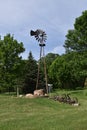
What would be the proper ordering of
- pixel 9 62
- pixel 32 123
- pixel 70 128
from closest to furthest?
pixel 70 128, pixel 32 123, pixel 9 62

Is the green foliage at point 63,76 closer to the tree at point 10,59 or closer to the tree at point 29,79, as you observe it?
the tree at point 29,79

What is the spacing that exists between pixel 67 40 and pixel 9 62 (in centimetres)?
852

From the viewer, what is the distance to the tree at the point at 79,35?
4203 cm

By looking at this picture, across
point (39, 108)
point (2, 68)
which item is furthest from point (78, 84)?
point (39, 108)

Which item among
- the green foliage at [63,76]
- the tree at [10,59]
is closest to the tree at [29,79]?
the green foliage at [63,76]

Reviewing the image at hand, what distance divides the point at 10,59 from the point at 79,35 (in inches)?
367

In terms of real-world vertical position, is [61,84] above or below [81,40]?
below

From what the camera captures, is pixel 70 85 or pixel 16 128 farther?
pixel 70 85

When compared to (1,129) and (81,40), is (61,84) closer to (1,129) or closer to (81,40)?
(81,40)

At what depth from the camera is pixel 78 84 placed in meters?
68.6

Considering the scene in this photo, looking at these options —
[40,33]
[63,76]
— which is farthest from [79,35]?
[63,76]

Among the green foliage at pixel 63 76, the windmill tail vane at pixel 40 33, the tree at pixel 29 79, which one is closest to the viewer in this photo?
the windmill tail vane at pixel 40 33

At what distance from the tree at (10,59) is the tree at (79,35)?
655 centimetres

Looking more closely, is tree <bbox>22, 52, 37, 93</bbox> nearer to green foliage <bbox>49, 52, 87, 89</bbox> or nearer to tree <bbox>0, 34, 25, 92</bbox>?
green foliage <bbox>49, 52, 87, 89</bbox>
